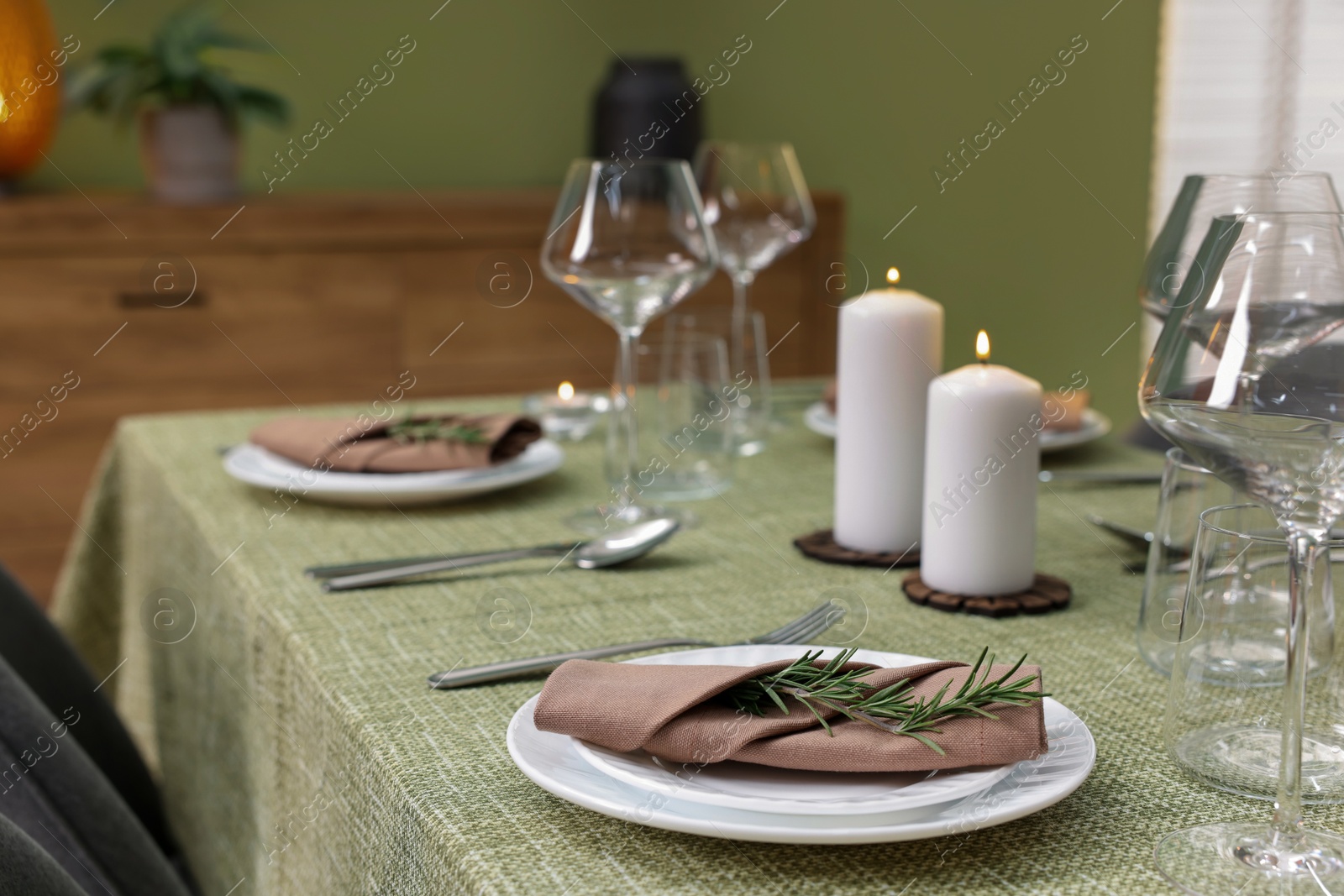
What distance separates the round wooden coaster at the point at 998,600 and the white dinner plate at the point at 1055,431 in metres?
0.35

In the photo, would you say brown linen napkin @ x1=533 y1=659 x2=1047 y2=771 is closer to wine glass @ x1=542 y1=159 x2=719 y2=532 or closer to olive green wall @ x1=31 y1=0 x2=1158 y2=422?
wine glass @ x1=542 y1=159 x2=719 y2=532

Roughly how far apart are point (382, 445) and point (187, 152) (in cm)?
153

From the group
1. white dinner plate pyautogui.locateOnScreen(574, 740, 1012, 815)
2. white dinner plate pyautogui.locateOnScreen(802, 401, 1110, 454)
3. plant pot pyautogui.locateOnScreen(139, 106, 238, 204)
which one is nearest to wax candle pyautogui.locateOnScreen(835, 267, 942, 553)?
white dinner plate pyautogui.locateOnScreen(802, 401, 1110, 454)

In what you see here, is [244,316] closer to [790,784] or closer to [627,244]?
[627,244]

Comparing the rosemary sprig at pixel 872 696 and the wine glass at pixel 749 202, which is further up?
the wine glass at pixel 749 202

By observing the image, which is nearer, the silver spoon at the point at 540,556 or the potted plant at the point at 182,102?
the silver spoon at the point at 540,556

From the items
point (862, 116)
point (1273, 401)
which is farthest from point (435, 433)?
point (862, 116)

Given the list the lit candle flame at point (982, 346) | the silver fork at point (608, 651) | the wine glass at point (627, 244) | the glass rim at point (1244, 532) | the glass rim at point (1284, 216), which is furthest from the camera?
the wine glass at point (627, 244)

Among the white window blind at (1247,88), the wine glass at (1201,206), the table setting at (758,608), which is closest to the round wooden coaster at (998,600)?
the table setting at (758,608)

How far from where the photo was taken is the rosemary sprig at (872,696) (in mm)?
520

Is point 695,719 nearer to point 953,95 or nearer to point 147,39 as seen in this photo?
point 147,39

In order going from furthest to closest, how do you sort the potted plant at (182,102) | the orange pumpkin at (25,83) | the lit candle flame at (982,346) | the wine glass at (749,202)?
the potted plant at (182,102) → the orange pumpkin at (25,83) → the wine glass at (749,202) → the lit candle flame at (982,346)

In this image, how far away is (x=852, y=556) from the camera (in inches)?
35.7

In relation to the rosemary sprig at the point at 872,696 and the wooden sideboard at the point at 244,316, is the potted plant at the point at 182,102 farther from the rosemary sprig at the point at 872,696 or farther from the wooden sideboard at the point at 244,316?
Answer: the rosemary sprig at the point at 872,696
